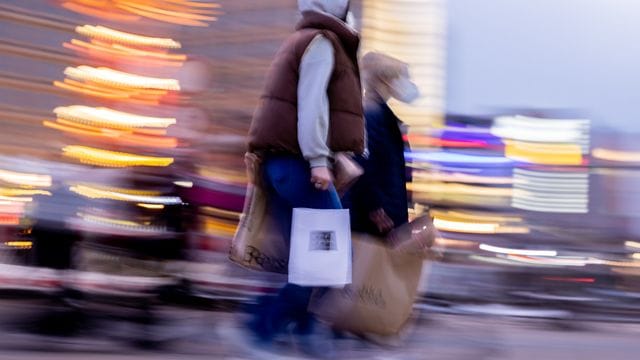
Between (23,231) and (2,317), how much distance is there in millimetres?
1023

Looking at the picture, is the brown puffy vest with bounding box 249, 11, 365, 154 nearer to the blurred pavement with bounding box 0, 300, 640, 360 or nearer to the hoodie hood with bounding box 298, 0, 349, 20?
the hoodie hood with bounding box 298, 0, 349, 20

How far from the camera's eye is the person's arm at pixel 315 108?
4035 millimetres

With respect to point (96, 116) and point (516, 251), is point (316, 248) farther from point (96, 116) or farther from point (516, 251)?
point (96, 116)

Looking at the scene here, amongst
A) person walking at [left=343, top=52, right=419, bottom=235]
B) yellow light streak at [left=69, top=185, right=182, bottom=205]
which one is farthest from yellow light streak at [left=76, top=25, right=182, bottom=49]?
person walking at [left=343, top=52, right=419, bottom=235]

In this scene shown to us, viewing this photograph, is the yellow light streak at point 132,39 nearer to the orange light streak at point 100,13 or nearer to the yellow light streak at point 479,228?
the orange light streak at point 100,13

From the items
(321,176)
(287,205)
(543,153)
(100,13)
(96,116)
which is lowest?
(543,153)

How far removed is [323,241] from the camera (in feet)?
13.5

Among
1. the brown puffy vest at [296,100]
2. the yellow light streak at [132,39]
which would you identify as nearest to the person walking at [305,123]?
the brown puffy vest at [296,100]

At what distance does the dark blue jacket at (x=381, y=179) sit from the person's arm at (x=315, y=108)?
2.42 feet

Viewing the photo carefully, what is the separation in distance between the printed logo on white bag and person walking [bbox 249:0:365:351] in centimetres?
10

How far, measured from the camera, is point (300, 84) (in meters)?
4.13

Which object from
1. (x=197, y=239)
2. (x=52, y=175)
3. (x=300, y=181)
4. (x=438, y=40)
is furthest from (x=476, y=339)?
(x=438, y=40)

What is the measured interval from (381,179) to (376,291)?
1.62ft

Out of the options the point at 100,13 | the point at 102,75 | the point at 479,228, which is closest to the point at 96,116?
the point at 102,75
